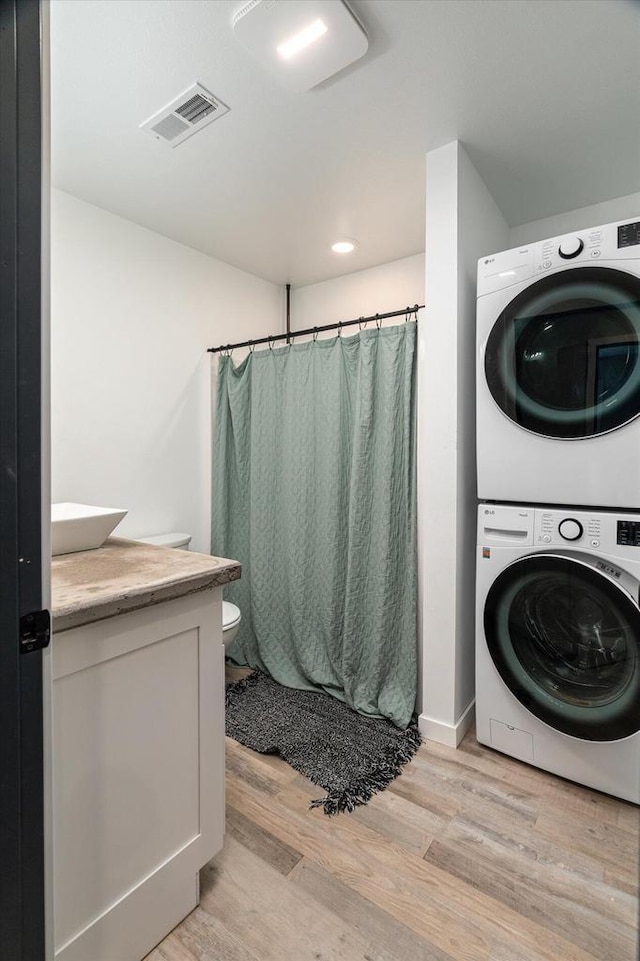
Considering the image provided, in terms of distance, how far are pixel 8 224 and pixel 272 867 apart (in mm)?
1671

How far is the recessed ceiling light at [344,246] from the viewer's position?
Answer: 2.62 meters

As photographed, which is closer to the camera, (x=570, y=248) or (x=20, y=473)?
(x=20, y=473)

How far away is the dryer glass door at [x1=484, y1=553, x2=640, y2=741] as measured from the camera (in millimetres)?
1457

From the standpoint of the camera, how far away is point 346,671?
211 cm

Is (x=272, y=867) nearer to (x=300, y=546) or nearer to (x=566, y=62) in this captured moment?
(x=300, y=546)

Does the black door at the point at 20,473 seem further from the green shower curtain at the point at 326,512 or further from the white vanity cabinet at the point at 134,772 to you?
the green shower curtain at the point at 326,512

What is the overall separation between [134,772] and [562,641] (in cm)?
A: 144

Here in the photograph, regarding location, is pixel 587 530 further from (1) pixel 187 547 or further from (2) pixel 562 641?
(1) pixel 187 547

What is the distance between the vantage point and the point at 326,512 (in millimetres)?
2258

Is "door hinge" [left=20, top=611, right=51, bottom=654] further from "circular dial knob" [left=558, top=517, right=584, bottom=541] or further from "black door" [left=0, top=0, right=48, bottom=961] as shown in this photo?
"circular dial knob" [left=558, top=517, right=584, bottom=541]

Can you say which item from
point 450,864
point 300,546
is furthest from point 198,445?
point 450,864

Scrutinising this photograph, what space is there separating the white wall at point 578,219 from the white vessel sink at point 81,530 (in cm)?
252

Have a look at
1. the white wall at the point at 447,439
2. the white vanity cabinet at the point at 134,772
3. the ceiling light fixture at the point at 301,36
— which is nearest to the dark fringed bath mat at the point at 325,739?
the white wall at the point at 447,439

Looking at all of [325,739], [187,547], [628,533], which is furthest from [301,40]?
[325,739]
